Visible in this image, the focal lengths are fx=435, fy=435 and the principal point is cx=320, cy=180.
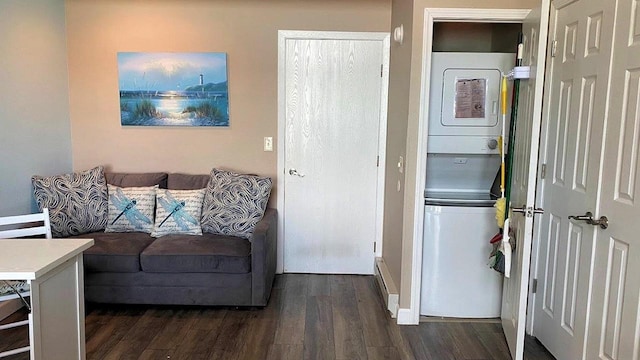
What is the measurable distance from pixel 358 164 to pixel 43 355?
8.60 feet

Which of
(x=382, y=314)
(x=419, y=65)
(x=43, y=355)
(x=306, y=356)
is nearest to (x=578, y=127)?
(x=419, y=65)

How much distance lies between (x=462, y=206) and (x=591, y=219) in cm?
92

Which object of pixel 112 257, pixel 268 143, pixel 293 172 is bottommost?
pixel 112 257

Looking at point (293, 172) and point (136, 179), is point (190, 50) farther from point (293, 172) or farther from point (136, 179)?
point (293, 172)

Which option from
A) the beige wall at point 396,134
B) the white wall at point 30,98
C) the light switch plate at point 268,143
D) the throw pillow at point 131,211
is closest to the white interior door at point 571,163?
the beige wall at point 396,134

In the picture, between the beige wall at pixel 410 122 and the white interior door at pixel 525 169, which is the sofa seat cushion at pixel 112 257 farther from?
the white interior door at pixel 525 169

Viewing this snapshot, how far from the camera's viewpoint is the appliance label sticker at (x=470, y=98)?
3.03 m

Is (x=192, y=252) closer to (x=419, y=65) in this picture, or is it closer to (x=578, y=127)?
(x=419, y=65)

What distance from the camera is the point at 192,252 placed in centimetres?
297

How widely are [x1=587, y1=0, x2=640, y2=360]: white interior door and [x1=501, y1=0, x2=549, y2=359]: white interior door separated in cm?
29

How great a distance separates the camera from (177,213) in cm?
334

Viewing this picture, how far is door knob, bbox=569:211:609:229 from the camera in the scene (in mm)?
1964

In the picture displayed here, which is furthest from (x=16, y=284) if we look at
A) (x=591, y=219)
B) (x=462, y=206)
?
(x=591, y=219)

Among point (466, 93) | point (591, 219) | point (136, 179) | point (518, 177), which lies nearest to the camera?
point (591, 219)
